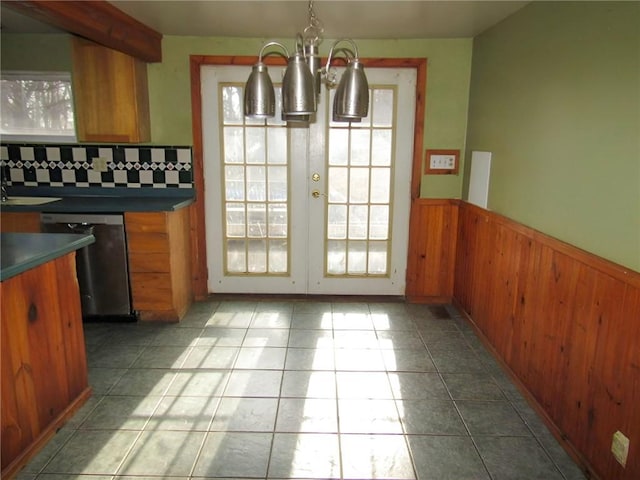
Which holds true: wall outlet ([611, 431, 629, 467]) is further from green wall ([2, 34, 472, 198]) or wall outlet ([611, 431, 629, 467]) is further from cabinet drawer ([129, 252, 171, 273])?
cabinet drawer ([129, 252, 171, 273])

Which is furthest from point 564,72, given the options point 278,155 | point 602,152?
point 278,155

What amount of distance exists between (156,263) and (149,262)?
5 cm

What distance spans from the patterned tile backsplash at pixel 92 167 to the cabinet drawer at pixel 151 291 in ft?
Result: 2.73

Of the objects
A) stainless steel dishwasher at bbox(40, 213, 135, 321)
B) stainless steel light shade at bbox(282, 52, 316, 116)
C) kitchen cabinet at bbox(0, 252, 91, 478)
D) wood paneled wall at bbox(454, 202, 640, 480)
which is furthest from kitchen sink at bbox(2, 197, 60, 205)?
wood paneled wall at bbox(454, 202, 640, 480)

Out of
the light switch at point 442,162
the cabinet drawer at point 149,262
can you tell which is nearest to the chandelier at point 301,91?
Result: the cabinet drawer at point 149,262

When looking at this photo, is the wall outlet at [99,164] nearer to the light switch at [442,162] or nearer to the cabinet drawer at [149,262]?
the cabinet drawer at [149,262]

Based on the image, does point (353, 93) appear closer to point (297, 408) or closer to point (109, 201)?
point (297, 408)

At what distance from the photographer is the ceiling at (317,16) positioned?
2.57m

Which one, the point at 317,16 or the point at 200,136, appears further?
the point at 200,136

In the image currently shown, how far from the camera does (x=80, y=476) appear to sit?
Result: 5.91 ft

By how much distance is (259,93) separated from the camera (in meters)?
1.57

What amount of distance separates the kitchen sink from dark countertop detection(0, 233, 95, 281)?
1.41 m

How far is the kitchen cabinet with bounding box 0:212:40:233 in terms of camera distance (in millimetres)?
3109

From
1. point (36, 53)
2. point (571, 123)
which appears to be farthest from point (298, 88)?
point (36, 53)
